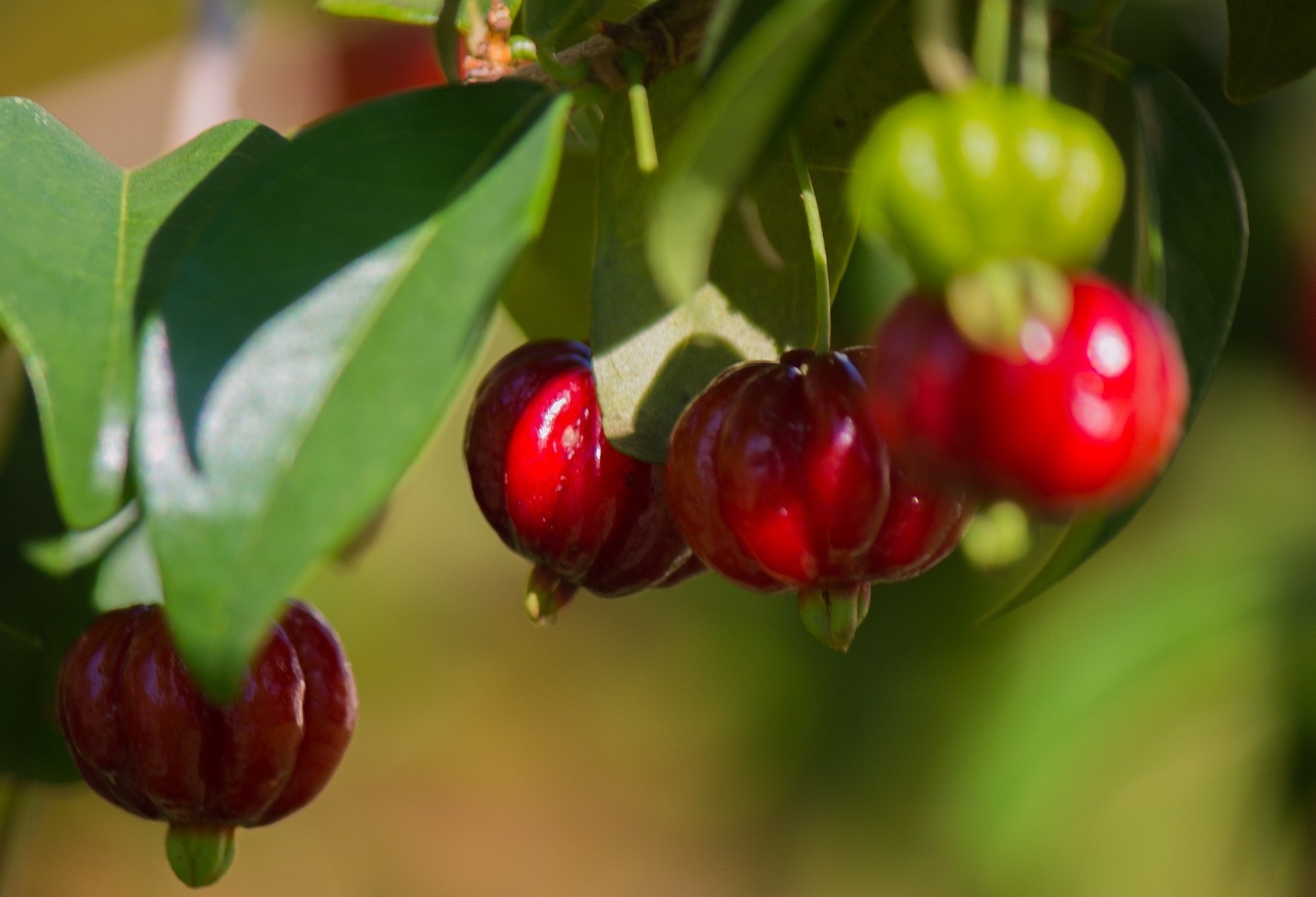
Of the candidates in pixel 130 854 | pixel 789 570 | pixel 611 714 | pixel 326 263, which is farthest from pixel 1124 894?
pixel 326 263

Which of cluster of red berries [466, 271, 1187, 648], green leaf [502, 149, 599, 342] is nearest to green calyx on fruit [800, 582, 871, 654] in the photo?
cluster of red berries [466, 271, 1187, 648]

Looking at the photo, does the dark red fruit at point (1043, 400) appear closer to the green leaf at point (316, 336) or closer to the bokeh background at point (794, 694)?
the green leaf at point (316, 336)

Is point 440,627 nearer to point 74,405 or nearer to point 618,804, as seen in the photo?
point 618,804

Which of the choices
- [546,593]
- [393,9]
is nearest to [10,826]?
[546,593]

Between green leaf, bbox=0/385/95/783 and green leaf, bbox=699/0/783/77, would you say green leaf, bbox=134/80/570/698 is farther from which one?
green leaf, bbox=0/385/95/783

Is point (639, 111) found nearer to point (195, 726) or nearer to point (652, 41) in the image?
point (652, 41)
